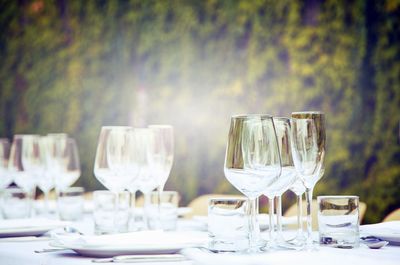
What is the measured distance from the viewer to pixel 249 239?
1.35 metres

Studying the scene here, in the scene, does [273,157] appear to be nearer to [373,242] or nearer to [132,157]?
[373,242]

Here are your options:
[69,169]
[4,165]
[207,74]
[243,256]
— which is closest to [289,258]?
[243,256]

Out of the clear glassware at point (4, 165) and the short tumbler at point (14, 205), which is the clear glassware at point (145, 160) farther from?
the clear glassware at point (4, 165)

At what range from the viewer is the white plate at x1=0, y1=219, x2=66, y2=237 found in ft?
5.70

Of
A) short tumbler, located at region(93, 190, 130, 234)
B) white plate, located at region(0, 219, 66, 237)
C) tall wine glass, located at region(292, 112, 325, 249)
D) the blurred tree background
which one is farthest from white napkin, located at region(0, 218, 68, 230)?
the blurred tree background

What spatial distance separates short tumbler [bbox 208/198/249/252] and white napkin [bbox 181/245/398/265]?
0.05 m

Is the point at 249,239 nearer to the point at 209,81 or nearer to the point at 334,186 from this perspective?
the point at 334,186

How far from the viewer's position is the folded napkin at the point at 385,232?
1528 mm

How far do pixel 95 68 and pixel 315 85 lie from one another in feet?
5.84

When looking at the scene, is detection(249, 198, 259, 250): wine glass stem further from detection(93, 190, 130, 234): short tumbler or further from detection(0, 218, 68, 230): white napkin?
detection(0, 218, 68, 230): white napkin

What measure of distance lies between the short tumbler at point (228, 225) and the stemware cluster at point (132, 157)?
0.45m

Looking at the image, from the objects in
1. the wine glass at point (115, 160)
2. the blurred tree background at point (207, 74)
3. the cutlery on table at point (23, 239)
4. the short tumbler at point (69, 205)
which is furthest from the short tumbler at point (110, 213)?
the blurred tree background at point (207, 74)

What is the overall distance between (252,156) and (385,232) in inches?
17.8

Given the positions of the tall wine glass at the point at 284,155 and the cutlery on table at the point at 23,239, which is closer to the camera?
the tall wine glass at the point at 284,155
